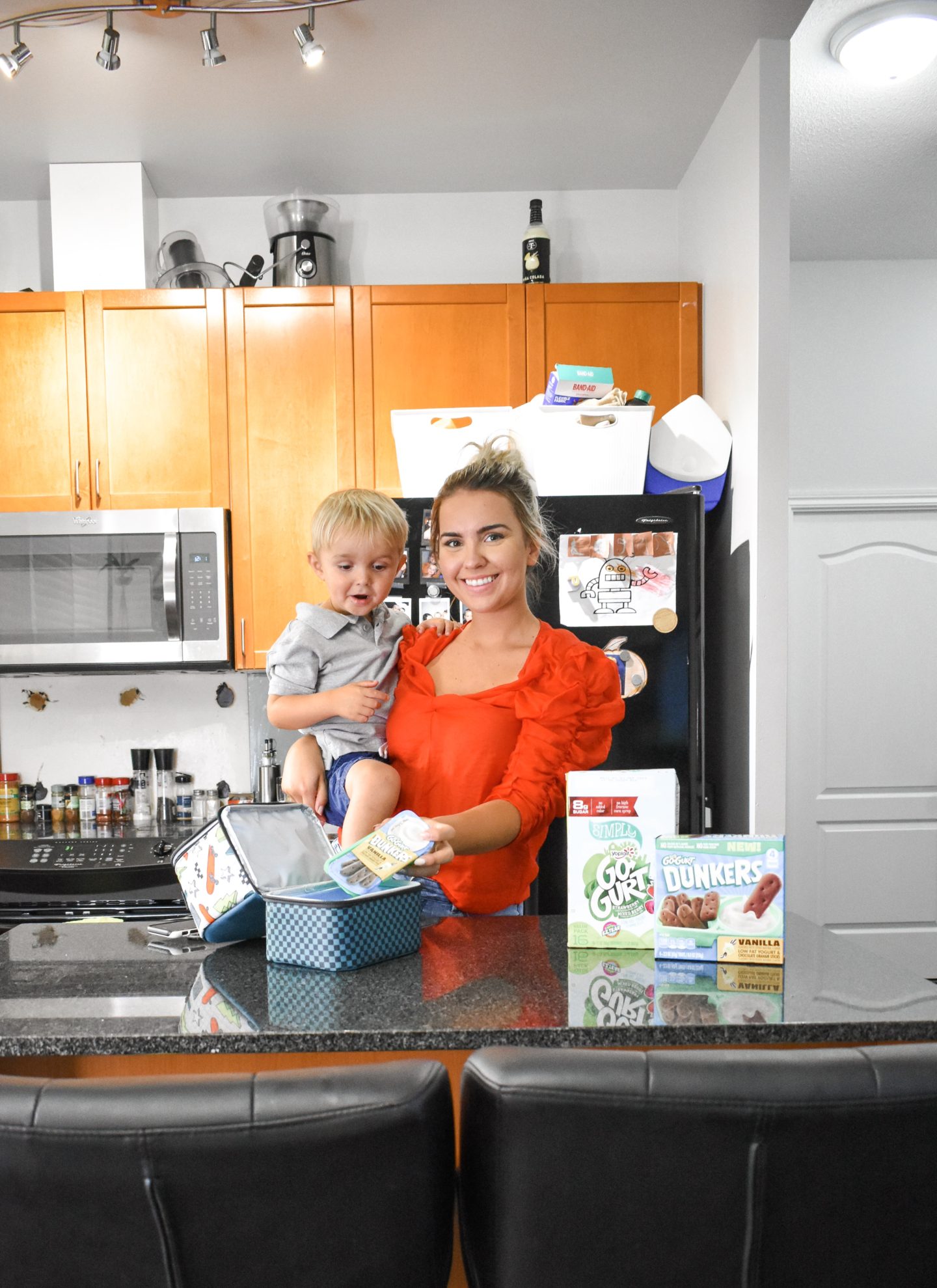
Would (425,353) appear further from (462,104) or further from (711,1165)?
(711,1165)

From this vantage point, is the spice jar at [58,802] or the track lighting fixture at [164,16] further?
the spice jar at [58,802]

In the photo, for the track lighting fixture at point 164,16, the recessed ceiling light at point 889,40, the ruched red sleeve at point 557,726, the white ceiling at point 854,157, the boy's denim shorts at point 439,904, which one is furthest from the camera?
the white ceiling at point 854,157

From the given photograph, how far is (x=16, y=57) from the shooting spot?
7.62 ft

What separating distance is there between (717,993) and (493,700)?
0.63 meters

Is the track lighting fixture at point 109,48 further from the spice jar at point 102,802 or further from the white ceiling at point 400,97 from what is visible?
the spice jar at point 102,802

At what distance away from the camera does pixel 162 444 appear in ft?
10.1

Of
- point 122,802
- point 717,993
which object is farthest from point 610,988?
point 122,802

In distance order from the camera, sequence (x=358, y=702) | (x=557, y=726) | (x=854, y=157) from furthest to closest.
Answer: (x=854, y=157), (x=358, y=702), (x=557, y=726)

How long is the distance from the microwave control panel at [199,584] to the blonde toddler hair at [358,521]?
1054mm

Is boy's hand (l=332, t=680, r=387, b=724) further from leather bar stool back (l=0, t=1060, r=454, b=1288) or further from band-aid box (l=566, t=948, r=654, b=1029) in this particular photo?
leather bar stool back (l=0, t=1060, r=454, b=1288)

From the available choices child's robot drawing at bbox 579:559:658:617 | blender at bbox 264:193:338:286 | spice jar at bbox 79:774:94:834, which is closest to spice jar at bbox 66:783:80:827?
spice jar at bbox 79:774:94:834

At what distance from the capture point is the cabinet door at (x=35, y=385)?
3.08 meters

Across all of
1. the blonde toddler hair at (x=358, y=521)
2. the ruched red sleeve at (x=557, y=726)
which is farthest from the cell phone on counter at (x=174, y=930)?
the blonde toddler hair at (x=358, y=521)

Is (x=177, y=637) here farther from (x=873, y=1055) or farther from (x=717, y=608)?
(x=873, y=1055)
